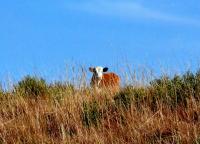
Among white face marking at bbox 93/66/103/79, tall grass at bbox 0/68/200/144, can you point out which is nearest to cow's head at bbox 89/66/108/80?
white face marking at bbox 93/66/103/79

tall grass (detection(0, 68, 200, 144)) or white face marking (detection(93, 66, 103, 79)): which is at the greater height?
white face marking (detection(93, 66, 103, 79))

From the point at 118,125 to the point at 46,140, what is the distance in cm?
121

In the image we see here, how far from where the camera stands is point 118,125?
31.1ft

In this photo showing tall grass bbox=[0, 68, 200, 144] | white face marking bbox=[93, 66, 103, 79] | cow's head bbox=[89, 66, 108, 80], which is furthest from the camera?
white face marking bbox=[93, 66, 103, 79]

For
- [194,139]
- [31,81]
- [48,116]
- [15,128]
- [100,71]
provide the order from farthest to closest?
[100,71] < [31,81] < [48,116] < [15,128] < [194,139]

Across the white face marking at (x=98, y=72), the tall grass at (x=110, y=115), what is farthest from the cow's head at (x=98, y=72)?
the tall grass at (x=110, y=115)

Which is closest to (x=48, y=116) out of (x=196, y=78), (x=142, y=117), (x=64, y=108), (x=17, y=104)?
(x=64, y=108)

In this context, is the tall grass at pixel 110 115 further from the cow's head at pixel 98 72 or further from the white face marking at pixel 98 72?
the white face marking at pixel 98 72

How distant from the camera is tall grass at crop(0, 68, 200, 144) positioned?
29.1 ft

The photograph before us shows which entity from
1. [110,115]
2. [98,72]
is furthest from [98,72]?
[110,115]

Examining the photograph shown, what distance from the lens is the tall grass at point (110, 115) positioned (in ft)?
29.1

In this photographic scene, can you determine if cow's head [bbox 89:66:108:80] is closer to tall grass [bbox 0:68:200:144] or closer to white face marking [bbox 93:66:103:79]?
white face marking [bbox 93:66:103:79]

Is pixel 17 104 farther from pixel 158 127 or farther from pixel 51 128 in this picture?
pixel 158 127

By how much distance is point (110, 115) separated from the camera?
10.2 meters
